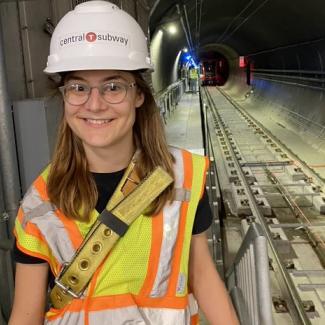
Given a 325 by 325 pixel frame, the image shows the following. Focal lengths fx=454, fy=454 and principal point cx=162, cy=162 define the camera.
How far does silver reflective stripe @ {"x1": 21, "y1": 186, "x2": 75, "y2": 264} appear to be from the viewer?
1.61 m

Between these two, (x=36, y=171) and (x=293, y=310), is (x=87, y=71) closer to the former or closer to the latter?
(x=36, y=171)

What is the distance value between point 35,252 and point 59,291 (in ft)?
0.56

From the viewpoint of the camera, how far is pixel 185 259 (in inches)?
67.8

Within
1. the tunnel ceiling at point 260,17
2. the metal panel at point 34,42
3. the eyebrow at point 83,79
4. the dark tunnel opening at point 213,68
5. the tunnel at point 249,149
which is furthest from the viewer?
the dark tunnel opening at point 213,68

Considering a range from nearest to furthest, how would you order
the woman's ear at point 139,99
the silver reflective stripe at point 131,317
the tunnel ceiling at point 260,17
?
the silver reflective stripe at point 131,317 < the woman's ear at point 139,99 < the tunnel ceiling at point 260,17

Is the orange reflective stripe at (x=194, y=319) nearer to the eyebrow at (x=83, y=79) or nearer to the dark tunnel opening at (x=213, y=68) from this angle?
the eyebrow at (x=83, y=79)

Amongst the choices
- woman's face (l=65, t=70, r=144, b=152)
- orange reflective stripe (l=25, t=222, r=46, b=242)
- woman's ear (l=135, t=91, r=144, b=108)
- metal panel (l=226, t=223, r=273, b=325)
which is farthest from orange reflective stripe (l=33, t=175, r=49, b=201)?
metal panel (l=226, t=223, r=273, b=325)

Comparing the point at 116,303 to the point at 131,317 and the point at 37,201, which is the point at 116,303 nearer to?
the point at 131,317

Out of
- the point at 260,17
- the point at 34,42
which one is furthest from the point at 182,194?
the point at 260,17

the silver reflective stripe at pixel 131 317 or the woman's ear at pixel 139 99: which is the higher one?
the woman's ear at pixel 139 99

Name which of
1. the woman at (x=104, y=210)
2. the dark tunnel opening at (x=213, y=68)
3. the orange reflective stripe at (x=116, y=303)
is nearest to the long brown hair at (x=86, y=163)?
the woman at (x=104, y=210)

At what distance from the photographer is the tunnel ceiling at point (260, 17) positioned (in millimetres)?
10602

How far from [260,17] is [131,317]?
15.9 metres

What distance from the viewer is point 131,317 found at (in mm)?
1576
